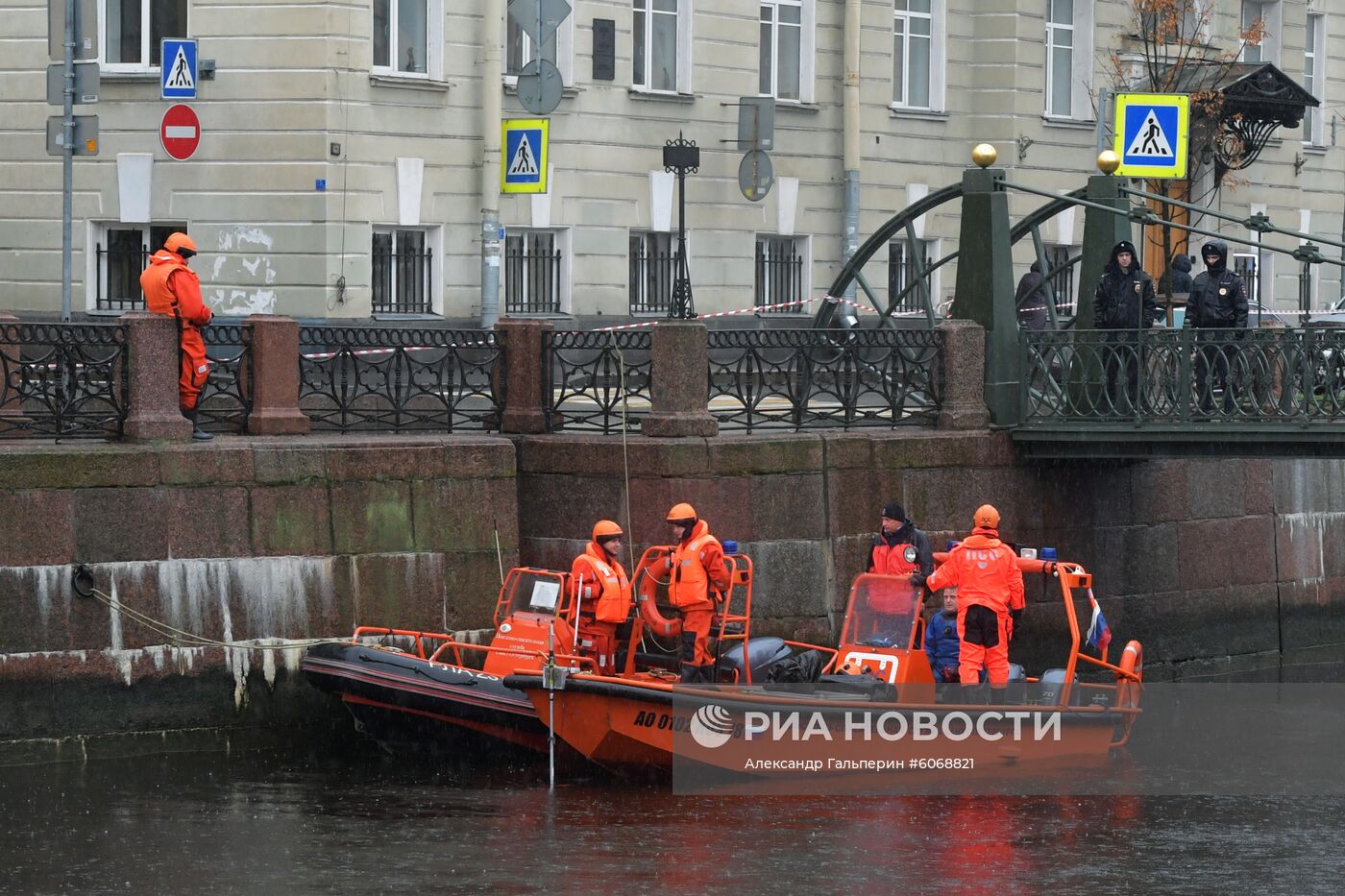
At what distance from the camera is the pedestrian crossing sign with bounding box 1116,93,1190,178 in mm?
20312

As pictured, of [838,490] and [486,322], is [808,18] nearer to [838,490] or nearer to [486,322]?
[486,322]

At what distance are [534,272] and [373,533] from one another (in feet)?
30.7

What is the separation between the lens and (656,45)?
27.1 meters

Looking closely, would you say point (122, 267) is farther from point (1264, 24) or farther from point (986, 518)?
point (1264, 24)

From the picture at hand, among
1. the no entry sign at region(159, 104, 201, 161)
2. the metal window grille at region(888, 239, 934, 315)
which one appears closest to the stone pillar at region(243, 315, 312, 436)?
the no entry sign at region(159, 104, 201, 161)

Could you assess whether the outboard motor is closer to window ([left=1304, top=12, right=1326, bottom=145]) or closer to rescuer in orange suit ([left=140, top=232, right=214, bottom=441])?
rescuer in orange suit ([left=140, top=232, right=214, bottom=441])

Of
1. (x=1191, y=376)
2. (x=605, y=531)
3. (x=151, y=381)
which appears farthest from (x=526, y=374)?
(x=1191, y=376)

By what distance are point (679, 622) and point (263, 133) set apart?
31.5 feet

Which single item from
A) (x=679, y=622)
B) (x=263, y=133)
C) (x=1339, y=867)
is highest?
(x=263, y=133)

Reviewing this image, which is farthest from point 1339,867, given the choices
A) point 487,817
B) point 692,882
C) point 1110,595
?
point 1110,595

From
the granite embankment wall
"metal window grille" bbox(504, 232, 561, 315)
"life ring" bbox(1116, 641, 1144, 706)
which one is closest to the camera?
the granite embankment wall

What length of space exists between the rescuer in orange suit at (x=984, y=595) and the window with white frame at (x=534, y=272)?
10.6 m

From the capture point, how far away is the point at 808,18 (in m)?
28.7

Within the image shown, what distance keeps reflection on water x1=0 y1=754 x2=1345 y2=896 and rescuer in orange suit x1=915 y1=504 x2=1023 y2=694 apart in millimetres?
862
